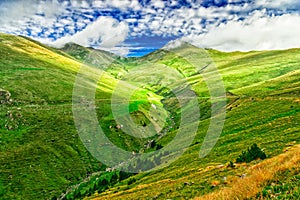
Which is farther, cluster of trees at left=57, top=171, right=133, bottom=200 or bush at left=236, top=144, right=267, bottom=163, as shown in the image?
cluster of trees at left=57, top=171, right=133, bottom=200

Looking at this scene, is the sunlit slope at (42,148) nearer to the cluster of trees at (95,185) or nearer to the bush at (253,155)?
the cluster of trees at (95,185)

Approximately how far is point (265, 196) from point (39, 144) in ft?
459

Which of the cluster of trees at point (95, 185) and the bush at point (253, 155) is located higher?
the bush at point (253, 155)

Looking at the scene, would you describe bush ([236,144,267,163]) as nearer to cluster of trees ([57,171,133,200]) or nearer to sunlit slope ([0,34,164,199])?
cluster of trees ([57,171,133,200])

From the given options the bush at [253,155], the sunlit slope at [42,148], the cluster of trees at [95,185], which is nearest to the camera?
the bush at [253,155]

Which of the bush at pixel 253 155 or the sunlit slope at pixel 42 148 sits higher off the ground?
the bush at pixel 253 155

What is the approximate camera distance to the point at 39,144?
451ft

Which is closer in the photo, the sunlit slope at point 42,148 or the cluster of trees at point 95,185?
the cluster of trees at point 95,185

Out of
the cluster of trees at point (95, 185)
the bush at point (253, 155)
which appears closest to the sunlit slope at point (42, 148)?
the cluster of trees at point (95, 185)

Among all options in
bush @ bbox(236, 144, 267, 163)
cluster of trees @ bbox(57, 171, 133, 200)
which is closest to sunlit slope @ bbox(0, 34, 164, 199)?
cluster of trees @ bbox(57, 171, 133, 200)

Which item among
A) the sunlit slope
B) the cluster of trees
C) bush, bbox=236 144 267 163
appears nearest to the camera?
bush, bbox=236 144 267 163

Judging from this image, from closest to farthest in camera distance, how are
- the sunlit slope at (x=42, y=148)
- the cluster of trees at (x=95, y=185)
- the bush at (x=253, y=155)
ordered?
the bush at (x=253, y=155)
the cluster of trees at (x=95, y=185)
the sunlit slope at (x=42, y=148)

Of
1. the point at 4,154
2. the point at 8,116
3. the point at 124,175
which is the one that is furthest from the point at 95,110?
the point at 124,175

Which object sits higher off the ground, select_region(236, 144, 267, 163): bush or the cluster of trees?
select_region(236, 144, 267, 163): bush
